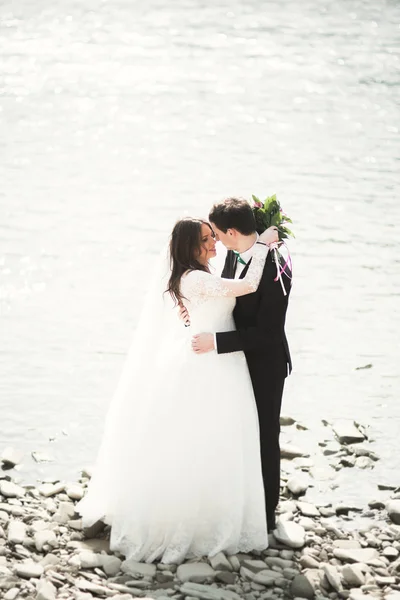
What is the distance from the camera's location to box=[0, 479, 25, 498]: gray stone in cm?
852

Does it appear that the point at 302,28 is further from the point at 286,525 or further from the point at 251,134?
the point at 286,525

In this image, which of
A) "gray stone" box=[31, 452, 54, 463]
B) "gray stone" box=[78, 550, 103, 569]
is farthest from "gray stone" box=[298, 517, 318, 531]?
"gray stone" box=[31, 452, 54, 463]

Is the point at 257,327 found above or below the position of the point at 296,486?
above

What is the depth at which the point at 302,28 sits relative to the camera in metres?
34.0

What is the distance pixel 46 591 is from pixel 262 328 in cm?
238

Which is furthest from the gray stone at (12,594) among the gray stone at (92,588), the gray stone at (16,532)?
the gray stone at (16,532)

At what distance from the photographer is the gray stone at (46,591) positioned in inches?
A: 252

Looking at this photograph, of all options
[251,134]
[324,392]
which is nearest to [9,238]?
A: [324,392]

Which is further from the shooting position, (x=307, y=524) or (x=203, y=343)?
(x=307, y=524)

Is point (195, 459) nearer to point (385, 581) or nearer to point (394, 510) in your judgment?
point (385, 581)

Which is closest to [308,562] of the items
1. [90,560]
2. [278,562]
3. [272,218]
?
[278,562]

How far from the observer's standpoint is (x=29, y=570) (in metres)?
6.85

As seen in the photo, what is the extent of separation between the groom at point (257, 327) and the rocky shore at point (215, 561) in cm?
79

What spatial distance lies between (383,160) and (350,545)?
14724mm
